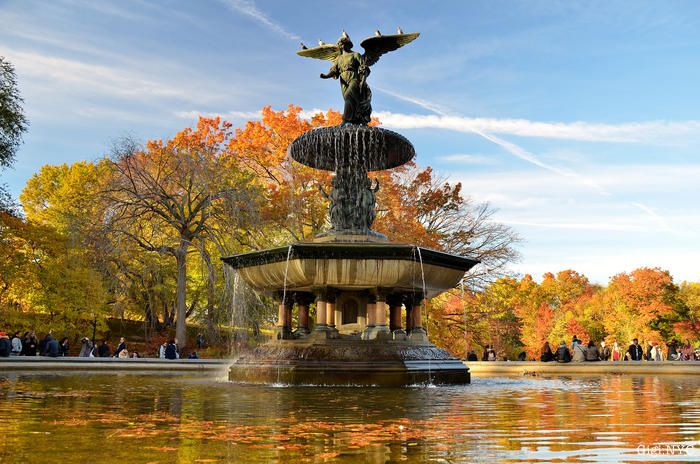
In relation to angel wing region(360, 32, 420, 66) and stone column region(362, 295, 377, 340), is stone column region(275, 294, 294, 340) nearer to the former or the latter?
stone column region(362, 295, 377, 340)

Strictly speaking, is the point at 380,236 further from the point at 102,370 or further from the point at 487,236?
the point at 487,236

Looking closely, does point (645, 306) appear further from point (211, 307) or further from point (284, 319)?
point (284, 319)

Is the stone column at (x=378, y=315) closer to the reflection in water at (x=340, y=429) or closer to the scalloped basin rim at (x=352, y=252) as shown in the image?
the scalloped basin rim at (x=352, y=252)

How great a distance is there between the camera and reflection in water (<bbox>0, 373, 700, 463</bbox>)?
378 cm

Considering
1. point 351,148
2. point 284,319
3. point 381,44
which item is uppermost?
point 381,44

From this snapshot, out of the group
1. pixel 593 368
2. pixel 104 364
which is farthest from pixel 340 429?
pixel 593 368

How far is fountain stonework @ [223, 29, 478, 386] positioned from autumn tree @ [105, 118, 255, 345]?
12.8m

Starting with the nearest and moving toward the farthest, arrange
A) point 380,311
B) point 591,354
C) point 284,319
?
point 380,311 < point 284,319 < point 591,354

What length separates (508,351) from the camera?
57094mm

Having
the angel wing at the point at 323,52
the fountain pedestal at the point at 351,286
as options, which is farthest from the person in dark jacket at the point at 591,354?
the angel wing at the point at 323,52

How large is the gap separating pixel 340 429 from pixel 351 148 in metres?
10.4

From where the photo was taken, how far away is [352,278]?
40.8 ft

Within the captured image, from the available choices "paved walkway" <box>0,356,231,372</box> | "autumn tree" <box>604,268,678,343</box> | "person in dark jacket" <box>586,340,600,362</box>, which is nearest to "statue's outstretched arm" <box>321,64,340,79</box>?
"paved walkway" <box>0,356,231,372</box>

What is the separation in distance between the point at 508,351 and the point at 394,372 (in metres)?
48.7
